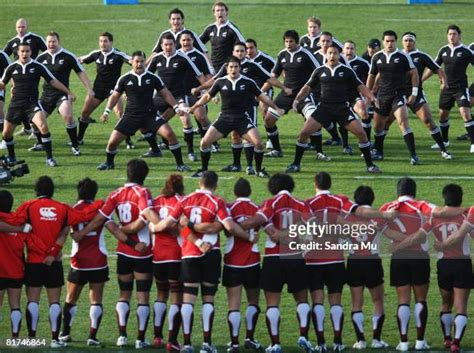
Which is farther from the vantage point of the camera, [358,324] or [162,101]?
[162,101]

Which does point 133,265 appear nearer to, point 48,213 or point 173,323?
point 173,323

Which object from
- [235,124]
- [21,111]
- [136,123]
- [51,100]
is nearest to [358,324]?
[235,124]

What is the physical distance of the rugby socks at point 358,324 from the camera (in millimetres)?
16062

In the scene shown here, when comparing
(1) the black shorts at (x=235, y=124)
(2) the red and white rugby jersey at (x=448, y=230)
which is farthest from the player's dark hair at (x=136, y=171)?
(1) the black shorts at (x=235, y=124)

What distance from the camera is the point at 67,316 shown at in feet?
54.0

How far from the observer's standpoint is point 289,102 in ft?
82.8

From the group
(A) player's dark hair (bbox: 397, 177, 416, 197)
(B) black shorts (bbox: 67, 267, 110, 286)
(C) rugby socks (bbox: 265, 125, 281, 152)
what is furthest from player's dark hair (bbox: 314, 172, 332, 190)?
(C) rugby socks (bbox: 265, 125, 281, 152)

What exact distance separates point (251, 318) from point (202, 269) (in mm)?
839

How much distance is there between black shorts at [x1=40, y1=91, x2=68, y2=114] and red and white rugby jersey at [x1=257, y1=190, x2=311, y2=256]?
9.82 metres

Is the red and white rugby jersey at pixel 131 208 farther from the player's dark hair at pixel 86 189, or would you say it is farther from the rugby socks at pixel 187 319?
the rugby socks at pixel 187 319

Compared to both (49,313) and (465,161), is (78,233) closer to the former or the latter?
(49,313)

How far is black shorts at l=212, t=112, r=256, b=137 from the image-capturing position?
75.8 feet

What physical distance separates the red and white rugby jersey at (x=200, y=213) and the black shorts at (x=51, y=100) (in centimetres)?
963

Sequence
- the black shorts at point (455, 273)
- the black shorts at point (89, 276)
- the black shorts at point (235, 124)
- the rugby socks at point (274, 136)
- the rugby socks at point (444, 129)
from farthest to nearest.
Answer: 1. the rugby socks at point (444, 129)
2. the rugby socks at point (274, 136)
3. the black shorts at point (235, 124)
4. the black shorts at point (89, 276)
5. the black shorts at point (455, 273)
